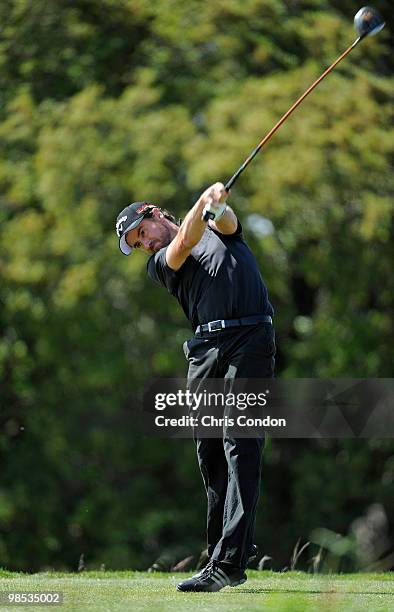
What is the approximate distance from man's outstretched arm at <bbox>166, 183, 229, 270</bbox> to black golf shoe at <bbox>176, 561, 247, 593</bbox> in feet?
4.47

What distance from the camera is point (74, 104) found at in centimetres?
1434

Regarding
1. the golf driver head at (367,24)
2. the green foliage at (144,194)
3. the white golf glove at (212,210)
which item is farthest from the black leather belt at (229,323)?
the green foliage at (144,194)

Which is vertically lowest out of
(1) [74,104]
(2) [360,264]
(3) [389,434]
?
(3) [389,434]

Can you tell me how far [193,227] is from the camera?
484cm

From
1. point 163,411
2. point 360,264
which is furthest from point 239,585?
point 360,264

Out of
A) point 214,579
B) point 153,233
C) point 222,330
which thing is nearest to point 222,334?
point 222,330

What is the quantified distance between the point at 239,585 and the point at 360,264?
369 inches

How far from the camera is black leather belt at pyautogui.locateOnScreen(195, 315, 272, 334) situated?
5035 millimetres

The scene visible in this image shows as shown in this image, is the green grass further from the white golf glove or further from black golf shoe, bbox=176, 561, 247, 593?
the white golf glove

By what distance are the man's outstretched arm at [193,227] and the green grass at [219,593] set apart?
4.86ft

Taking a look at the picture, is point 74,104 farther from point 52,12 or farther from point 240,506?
point 240,506

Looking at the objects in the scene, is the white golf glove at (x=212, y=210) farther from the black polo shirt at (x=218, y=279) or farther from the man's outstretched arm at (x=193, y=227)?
the black polo shirt at (x=218, y=279)

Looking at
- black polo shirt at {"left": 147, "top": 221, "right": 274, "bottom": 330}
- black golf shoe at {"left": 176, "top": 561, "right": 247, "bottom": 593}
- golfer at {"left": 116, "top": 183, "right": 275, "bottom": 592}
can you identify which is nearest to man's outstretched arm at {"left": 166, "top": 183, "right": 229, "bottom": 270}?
golfer at {"left": 116, "top": 183, "right": 275, "bottom": 592}

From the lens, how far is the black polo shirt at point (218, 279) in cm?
505
